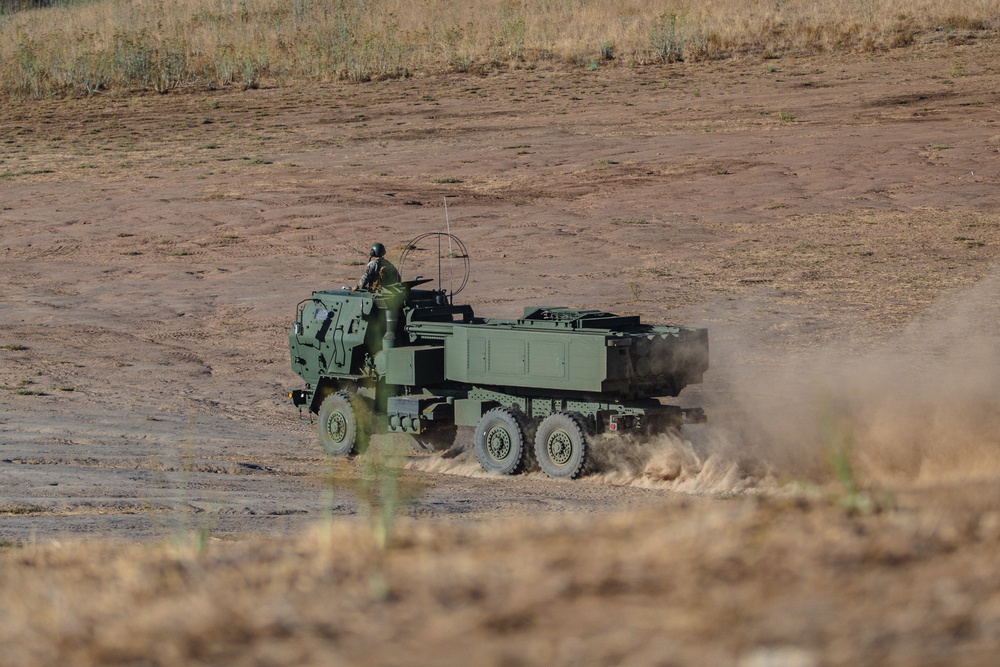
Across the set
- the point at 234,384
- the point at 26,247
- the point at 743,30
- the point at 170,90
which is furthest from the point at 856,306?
the point at 170,90

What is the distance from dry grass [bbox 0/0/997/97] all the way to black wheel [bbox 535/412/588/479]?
35.5 m

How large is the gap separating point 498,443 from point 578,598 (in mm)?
11209

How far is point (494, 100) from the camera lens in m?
46.3

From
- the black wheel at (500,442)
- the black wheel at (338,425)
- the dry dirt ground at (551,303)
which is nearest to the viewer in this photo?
the dry dirt ground at (551,303)

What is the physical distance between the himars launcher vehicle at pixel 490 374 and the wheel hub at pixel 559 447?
0.5 inches

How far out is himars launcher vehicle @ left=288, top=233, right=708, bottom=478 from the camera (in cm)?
1489

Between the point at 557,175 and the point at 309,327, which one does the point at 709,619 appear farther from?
the point at 557,175

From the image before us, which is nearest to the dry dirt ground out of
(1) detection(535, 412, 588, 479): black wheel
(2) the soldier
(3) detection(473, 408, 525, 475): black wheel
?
(1) detection(535, 412, 588, 479): black wheel

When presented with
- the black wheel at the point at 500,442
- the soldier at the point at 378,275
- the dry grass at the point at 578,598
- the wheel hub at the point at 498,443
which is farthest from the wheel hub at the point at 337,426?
the dry grass at the point at 578,598

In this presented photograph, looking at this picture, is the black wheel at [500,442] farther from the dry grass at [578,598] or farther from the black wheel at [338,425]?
the dry grass at [578,598]

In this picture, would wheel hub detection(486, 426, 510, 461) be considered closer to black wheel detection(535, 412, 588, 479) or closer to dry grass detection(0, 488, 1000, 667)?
black wheel detection(535, 412, 588, 479)

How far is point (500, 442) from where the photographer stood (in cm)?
1560

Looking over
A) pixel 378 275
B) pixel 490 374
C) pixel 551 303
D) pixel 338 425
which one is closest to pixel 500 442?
pixel 490 374

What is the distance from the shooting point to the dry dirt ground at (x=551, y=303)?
436 centimetres
